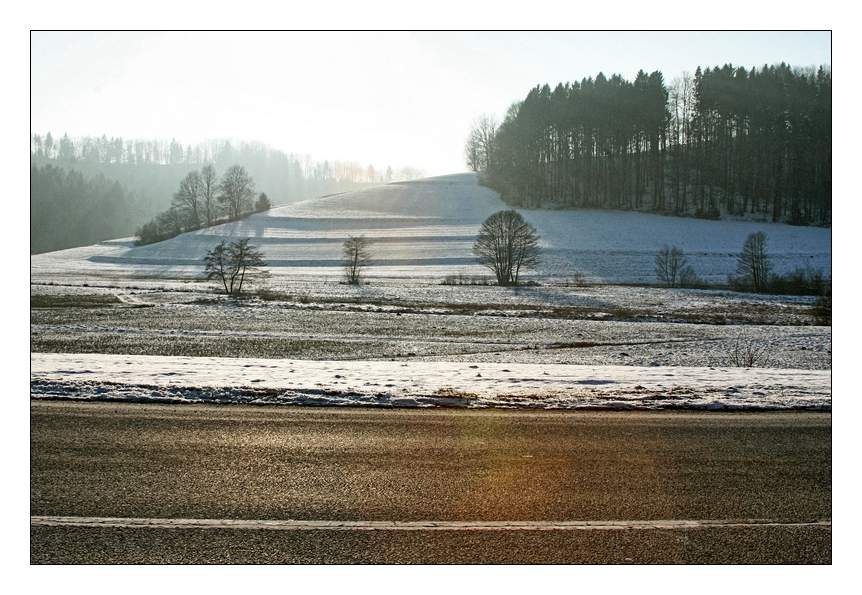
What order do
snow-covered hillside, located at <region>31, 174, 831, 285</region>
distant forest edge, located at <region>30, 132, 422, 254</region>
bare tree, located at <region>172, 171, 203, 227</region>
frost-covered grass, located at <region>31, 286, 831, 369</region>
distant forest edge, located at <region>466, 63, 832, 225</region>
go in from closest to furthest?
frost-covered grass, located at <region>31, 286, 831, 369</region>, snow-covered hillside, located at <region>31, 174, 831, 285</region>, distant forest edge, located at <region>466, 63, 832, 225</region>, bare tree, located at <region>172, 171, 203, 227</region>, distant forest edge, located at <region>30, 132, 422, 254</region>

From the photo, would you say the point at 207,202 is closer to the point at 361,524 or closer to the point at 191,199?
the point at 191,199

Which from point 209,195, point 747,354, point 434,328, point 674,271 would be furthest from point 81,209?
point 747,354

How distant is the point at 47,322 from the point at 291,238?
56245 mm

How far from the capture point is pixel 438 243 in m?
76.7

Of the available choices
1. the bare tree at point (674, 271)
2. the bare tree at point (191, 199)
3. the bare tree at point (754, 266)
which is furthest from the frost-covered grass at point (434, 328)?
the bare tree at point (191, 199)

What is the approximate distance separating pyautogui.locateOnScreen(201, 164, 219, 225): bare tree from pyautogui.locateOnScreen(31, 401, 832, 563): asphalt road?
89.3 meters

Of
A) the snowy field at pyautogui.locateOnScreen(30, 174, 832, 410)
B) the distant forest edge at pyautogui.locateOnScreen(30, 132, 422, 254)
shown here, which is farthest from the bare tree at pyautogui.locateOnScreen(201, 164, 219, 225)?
the distant forest edge at pyautogui.locateOnScreen(30, 132, 422, 254)

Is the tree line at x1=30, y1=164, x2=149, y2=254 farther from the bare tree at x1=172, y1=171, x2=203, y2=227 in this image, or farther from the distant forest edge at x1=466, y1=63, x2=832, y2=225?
the distant forest edge at x1=466, y1=63, x2=832, y2=225

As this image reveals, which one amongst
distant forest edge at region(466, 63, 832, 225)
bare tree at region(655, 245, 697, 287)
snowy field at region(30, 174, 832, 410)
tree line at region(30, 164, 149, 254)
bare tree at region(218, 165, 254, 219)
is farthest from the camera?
tree line at region(30, 164, 149, 254)

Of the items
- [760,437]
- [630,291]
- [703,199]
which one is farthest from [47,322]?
[703,199]

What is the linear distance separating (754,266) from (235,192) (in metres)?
69.1

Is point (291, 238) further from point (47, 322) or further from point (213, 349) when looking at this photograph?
point (213, 349)

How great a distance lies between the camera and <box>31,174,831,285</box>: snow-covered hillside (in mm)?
62469

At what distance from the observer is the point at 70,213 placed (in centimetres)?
11606
